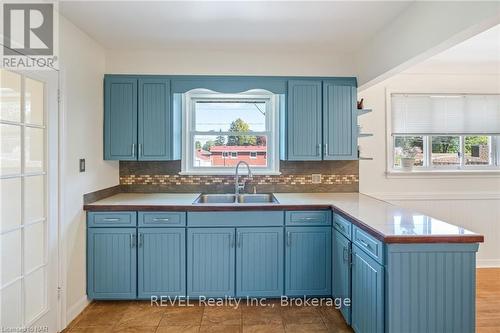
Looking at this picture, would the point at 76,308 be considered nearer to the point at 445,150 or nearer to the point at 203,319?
the point at 203,319

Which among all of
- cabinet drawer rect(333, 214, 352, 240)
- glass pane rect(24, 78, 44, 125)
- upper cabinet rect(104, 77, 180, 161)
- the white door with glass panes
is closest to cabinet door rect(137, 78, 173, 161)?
upper cabinet rect(104, 77, 180, 161)

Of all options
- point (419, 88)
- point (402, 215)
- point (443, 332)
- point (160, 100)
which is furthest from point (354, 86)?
point (443, 332)

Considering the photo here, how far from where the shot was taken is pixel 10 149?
196 cm

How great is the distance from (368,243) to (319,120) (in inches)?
63.3

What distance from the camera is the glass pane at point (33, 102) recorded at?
212 centimetres

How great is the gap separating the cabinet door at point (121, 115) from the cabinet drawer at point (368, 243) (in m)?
2.25

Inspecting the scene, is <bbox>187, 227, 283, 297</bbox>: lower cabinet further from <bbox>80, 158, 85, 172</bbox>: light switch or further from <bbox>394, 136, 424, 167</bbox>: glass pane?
<bbox>394, 136, 424, 167</bbox>: glass pane

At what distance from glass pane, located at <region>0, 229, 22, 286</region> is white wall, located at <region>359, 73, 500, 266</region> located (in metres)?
3.19

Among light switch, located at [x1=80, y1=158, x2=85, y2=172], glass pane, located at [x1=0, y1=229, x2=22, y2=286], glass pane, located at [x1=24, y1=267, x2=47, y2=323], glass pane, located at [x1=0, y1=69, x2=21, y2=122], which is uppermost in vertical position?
glass pane, located at [x1=0, y1=69, x2=21, y2=122]

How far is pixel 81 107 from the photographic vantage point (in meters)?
2.81

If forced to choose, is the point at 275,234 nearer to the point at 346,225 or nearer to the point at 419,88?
the point at 346,225

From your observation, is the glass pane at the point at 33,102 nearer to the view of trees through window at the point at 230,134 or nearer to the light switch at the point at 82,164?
the light switch at the point at 82,164

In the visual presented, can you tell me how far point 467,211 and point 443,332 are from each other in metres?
2.47

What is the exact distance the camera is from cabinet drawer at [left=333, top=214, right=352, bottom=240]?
2436mm
